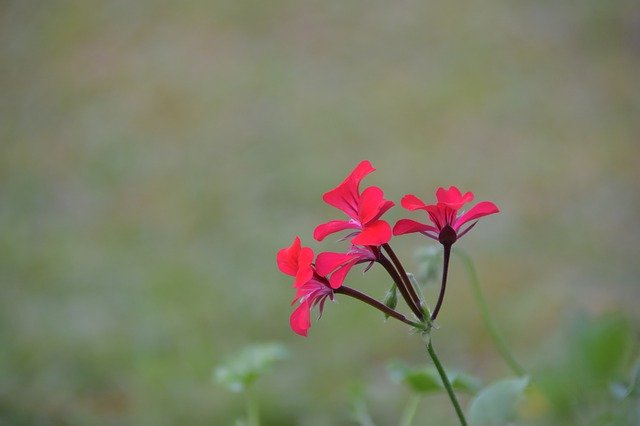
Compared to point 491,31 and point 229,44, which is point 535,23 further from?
point 229,44

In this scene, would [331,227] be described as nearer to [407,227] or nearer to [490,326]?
[407,227]

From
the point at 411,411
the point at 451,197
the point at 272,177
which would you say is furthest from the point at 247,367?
the point at 272,177

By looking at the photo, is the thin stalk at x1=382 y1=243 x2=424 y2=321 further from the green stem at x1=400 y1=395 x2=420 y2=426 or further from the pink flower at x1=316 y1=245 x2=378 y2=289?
the green stem at x1=400 y1=395 x2=420 y2=426

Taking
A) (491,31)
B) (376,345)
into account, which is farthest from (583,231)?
(491,31)

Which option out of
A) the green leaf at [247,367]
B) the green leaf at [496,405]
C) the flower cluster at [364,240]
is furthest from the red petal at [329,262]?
the green leaf at [247,367]

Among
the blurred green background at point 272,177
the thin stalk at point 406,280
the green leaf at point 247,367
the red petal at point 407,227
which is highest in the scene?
the blurred green background at point 272,177

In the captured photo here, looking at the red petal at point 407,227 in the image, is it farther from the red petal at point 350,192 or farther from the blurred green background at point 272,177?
the blurred green background at point 272,177
